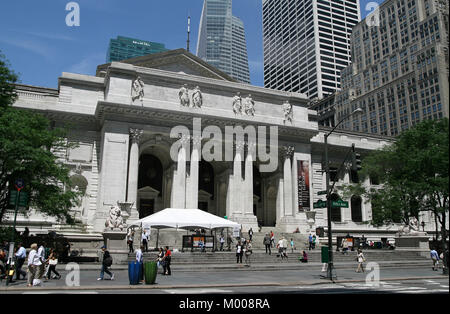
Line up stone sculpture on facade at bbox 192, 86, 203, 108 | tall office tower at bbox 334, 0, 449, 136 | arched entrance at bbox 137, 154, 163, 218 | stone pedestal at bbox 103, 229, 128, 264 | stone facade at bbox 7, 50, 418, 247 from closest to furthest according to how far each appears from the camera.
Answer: stone pedestal at bbox 103, 229, 128, 264 < stone facade at bbox 7, 50, 418, 247 < stone sculpture on facade at bbox 192, 86, 203, 108 < arched entrance at bbox 137, 154, 163, 218 < tall office tower at bbox 334, 0, 449, 136

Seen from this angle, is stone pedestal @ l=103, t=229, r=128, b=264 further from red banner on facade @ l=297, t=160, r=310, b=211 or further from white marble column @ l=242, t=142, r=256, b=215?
red banner on facade @ l=297, t=160, r=310, b=211

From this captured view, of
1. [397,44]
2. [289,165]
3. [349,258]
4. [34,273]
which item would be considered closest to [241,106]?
[289,165]

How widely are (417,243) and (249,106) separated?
78.2ft

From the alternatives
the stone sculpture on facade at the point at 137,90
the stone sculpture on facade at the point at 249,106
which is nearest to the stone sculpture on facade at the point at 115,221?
the stone sculpture on facade at the point at 137,90

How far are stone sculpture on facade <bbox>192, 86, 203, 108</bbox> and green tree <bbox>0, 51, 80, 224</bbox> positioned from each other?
1845 cm

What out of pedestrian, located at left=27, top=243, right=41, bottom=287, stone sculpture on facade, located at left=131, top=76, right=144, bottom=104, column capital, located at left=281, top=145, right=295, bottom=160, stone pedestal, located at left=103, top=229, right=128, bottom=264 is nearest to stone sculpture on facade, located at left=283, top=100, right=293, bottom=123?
column capital, located at left=281, top=145, right=295, bottom=160

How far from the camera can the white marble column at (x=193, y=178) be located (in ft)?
140

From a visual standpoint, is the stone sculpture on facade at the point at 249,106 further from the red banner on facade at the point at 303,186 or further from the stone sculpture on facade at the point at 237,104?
the red banner on facade at the point at 303,186

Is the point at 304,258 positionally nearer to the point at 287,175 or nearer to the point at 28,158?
the point at 287,175

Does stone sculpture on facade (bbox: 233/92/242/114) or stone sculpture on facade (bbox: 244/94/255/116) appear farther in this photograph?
stone sculpture on facade (bbox: 244/94/255/116)

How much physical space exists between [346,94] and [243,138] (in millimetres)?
83171

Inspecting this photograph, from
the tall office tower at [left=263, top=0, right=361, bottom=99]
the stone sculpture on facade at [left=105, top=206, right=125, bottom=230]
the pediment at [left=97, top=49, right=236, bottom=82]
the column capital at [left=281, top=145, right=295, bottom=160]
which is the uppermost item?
the tall office tower at [left=263, top=0, right=361, bottom=99]

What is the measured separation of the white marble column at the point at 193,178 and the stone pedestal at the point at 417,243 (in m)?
21.6

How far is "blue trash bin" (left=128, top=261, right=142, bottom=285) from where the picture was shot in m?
16.5
